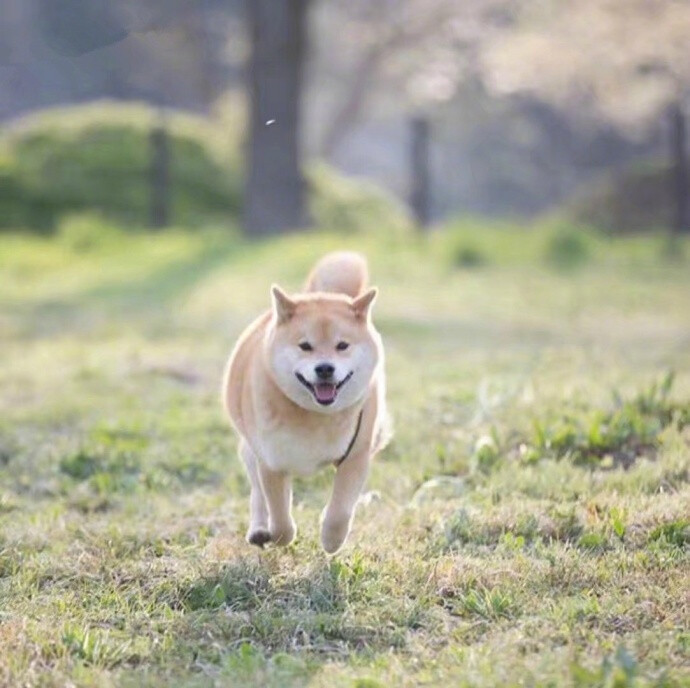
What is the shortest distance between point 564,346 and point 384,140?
3192 cm

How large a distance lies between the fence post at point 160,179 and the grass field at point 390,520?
769 cm

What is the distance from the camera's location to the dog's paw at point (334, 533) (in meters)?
4.82

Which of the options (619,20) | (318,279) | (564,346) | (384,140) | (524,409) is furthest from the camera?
(384,140)

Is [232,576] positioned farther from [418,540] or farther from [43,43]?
[43,43]

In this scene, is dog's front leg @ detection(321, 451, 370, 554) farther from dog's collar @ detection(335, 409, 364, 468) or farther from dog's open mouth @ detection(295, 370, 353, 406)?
dog's open mouth @ detection(295, 370, 353, 406)

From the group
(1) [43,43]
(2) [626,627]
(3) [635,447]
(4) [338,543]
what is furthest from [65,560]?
(1) [43,43]

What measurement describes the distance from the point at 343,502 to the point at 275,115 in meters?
13.4

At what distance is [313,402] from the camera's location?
4.72 meters

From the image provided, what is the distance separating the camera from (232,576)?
4660 mm

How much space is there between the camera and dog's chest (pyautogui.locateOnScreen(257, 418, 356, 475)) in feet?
15.8

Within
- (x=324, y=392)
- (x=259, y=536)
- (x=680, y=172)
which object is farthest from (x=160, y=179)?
(x=324, y=392)

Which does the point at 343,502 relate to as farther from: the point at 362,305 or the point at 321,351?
the point at 362,305

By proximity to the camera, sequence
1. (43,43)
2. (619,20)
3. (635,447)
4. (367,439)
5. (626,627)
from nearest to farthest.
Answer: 1. (626,627)
2. (367,439)
3. (635,447)
4. (619,20)
5. (43,43)

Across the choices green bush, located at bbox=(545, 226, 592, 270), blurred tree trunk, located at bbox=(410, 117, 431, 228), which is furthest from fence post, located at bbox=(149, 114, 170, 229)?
green bush, located at bbox=(545, 226, 592, 270)
